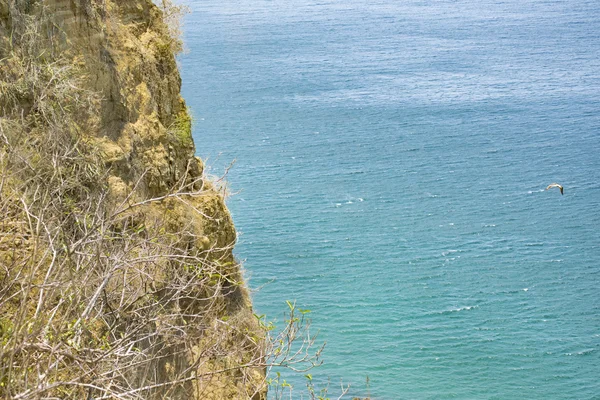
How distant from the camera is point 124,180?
1155 centimetres

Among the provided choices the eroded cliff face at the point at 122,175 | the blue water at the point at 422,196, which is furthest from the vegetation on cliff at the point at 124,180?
the blue water at the point at 422,196

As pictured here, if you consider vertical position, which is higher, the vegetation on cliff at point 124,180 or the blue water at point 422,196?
the vegetation on cliff at point 124,180

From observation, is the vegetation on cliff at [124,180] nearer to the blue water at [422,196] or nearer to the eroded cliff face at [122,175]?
the eroded cliff face at [122,175]

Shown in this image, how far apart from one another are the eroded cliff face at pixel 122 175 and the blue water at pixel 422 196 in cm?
1116

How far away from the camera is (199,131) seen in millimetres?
42562

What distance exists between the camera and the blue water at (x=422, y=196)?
→ 2527 centimetres

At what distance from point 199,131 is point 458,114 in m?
14.8

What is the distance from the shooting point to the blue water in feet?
82.9

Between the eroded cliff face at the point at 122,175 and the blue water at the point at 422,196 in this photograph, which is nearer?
the eroded cliff face at the point at 122,175

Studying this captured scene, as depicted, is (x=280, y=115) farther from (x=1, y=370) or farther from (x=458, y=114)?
(x=1, y=370)

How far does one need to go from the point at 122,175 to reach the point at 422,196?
25310 mm

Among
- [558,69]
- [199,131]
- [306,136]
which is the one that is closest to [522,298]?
[306,136]

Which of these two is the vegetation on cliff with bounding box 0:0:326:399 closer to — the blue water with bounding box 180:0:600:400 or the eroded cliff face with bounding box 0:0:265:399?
the eroded cliff face with bounding box 0:0:265:399

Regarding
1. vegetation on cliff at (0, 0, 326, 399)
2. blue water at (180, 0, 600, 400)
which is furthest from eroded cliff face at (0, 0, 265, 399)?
blue water at (180, 0, 600, 400)
